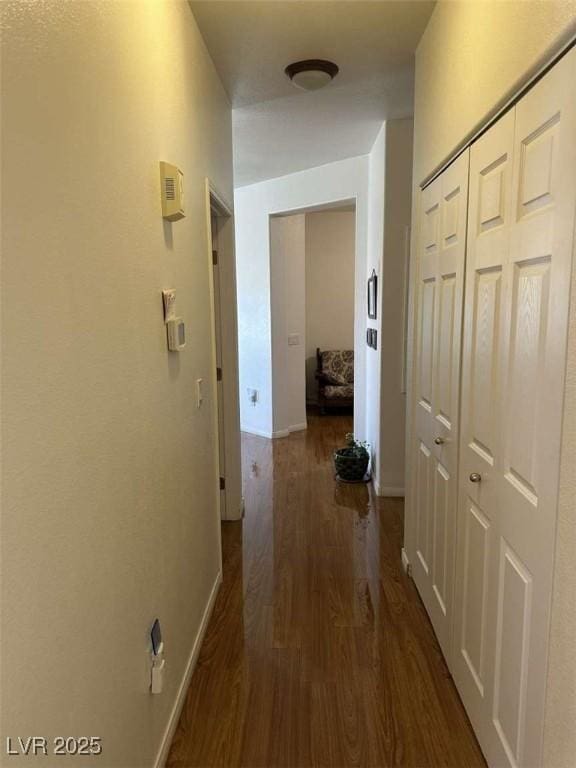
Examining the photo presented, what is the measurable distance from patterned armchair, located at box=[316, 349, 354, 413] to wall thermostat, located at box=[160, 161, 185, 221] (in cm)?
526

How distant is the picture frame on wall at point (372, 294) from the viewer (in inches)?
163

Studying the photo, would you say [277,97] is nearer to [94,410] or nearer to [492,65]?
[492,65]

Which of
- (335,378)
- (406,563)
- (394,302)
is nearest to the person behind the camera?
(406,563)

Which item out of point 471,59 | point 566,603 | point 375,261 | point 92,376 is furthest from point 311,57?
point 566,603

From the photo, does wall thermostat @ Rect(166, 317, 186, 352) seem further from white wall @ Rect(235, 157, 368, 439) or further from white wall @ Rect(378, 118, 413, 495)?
white wall @ Rect(235, 157, 368, 439)

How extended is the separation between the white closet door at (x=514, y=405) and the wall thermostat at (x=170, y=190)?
1002mm

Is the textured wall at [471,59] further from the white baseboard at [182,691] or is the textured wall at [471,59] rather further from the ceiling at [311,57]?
the white baseboard at [182,691]

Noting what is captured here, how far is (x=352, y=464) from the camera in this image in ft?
14.4

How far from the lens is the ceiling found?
2.21 metres

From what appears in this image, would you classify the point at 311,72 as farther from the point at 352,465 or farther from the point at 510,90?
the point at 352,465

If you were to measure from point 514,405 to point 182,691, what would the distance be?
1.59m

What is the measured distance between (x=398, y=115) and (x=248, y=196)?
2431 mm

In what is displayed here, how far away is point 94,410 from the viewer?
3.86 ft

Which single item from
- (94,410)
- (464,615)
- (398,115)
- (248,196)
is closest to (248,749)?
(464,615)
